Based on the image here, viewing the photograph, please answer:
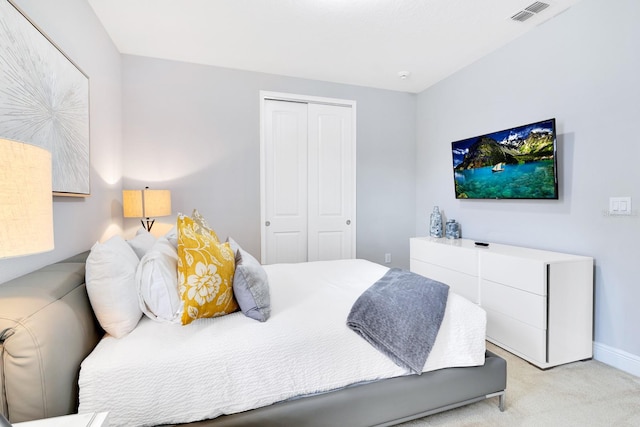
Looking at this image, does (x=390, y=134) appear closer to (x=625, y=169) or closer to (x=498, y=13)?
(x=498, y=13)

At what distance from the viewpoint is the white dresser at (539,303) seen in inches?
83.7

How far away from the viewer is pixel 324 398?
1.34 metres

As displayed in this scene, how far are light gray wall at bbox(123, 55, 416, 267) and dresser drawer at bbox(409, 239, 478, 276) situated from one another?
750 millimetres

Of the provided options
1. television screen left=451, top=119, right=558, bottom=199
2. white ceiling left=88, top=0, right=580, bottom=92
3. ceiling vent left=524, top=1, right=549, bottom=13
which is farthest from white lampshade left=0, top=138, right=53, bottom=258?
ceiling vent left=524, top=1, right=549, bottom=13

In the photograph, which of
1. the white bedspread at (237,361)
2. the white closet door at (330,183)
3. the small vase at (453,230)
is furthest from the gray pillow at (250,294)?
the small vase at (453,230)

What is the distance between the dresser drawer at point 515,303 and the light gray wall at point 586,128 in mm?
532

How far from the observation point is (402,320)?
1.54 meters

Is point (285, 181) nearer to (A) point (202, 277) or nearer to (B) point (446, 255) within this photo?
(B) point (446, 255)

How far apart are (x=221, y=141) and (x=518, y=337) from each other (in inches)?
129

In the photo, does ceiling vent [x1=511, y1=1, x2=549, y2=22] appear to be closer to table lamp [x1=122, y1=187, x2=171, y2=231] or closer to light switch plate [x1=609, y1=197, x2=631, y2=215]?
light switch plate [x1=609, y1=197, x2=631, y2=215]

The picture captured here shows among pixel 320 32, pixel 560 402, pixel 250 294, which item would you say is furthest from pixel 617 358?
pixel 320 32

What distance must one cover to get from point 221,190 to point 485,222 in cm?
283

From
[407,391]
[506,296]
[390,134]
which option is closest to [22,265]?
[407,391]

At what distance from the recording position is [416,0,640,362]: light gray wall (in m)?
2.08
